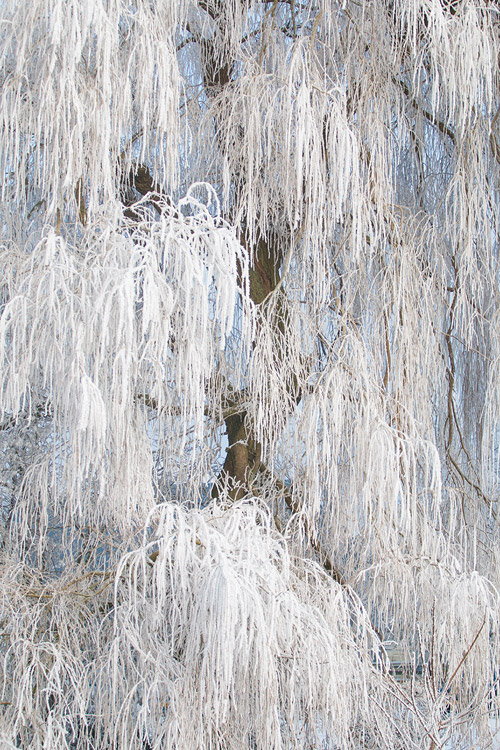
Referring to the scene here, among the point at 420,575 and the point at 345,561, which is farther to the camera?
the point at 345,561

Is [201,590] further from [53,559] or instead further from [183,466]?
[53,559]

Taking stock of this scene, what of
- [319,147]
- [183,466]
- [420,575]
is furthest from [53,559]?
[319,147]

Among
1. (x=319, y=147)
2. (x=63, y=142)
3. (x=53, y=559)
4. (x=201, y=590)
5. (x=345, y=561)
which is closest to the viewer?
(x=201, y=590)

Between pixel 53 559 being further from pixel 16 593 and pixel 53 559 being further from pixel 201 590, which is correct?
pixel 201 590

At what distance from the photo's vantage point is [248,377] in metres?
1.80

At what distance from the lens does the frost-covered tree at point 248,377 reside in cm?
135

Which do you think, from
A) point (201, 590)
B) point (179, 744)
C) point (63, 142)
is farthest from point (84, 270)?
point (179, 744)

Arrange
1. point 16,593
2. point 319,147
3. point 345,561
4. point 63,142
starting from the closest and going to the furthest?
1. point 63,142
2. point 16,593
3. point 319,147
4. point 345,561

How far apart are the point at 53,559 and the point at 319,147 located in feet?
4.06

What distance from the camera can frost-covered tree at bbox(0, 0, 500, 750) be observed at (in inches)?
53.0

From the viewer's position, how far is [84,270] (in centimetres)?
135

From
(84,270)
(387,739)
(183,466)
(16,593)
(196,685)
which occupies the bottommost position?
(387,739)

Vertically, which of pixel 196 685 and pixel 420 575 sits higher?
pixel 420 575

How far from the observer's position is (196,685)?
4.45 feet
